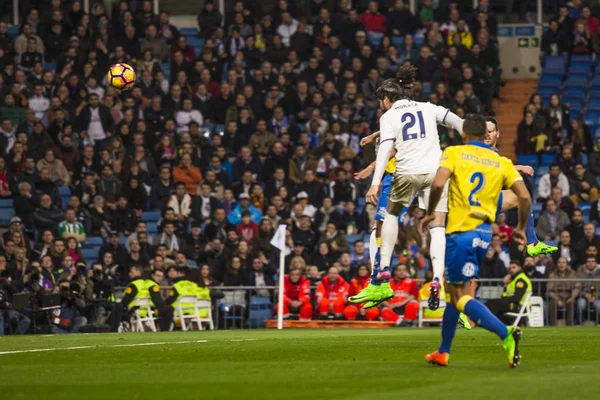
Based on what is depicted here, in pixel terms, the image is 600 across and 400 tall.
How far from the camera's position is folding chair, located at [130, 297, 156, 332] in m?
24.7

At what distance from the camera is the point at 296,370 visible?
1145 cm

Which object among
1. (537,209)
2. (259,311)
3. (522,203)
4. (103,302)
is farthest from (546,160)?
(522,203)

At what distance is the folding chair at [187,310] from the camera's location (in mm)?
25031

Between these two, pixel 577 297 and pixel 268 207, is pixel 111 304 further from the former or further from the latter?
pixel 577 297

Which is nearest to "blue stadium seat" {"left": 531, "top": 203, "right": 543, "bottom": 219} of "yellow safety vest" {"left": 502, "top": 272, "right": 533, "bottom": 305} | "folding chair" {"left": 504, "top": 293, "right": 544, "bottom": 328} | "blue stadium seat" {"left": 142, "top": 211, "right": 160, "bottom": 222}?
"folding chair" {"left": 504, "top": 293, "right": 544, "bottom": 328}

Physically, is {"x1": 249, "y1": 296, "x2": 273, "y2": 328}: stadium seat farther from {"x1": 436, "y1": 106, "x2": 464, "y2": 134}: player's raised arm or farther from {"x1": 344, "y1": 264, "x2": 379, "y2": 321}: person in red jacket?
{"x1": 436, "y1": 106, "x2": 464, "y2": 134}: player's raised arm

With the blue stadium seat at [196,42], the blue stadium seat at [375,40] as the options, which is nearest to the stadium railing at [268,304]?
the blue stadium seat at [375,40]

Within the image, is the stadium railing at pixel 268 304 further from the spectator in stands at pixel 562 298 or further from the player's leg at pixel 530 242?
the player's leg at pixel 530 242

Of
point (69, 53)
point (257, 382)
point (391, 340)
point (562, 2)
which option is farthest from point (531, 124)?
point (257, 382)

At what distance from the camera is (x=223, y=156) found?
29.6 m

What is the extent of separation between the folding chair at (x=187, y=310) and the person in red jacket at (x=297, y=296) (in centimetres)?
183

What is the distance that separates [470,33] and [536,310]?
1032 centimetres

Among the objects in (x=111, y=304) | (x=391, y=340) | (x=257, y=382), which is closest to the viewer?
(x=257, y=382)

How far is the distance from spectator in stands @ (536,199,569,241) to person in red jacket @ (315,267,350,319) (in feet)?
16.5
